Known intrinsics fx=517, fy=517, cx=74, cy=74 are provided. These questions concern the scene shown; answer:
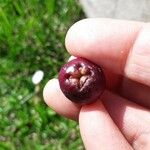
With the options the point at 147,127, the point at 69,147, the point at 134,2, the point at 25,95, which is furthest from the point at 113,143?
the point at 134,2

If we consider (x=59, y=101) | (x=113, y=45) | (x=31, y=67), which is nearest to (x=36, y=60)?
(x=31, y=67)

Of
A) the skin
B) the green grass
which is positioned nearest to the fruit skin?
the skin

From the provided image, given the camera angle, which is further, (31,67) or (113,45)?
(31,67)

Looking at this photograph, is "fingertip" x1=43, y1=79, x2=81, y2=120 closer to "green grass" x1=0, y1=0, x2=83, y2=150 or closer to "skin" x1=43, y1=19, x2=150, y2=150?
"skin" x1=43, y1=19, x2=150, y2=150

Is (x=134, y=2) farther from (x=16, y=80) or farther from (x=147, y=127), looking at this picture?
(x=147, y=127)

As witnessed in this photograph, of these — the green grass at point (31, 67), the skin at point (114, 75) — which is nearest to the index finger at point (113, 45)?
the skin at point (114, 75)

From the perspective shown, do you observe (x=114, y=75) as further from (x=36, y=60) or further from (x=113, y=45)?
(x=36, y=60)
